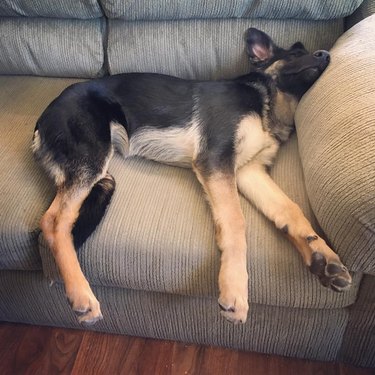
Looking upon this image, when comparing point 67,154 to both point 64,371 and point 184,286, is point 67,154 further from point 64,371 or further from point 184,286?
point 64,371

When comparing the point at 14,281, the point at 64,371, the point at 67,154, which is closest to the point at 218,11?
the point at 67,154

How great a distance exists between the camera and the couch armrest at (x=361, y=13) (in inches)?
64.6

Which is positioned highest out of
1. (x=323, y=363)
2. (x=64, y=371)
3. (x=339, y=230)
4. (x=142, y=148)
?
(x=339, y=230)

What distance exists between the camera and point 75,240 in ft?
4.24

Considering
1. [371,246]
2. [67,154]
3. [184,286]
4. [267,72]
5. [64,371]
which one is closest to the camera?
[371,246]

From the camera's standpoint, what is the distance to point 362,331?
1.35 meters

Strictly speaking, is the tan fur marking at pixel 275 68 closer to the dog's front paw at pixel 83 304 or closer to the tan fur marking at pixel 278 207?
the tan fur marking at pixel 278 207

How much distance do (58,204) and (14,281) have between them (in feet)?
1.22

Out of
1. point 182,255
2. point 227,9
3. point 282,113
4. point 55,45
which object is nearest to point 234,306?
point 182,255

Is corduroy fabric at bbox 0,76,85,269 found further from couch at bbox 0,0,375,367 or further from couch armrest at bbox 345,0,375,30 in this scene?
couch armrest at bbox 345,0,375,30

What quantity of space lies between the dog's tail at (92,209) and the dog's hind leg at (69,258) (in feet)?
0.06

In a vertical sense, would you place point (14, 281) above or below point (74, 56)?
below

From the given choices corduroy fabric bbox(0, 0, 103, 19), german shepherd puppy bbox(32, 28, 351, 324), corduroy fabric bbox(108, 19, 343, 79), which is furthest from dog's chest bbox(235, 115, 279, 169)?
corduroy fabric bbox(0, 0, 103, 19)

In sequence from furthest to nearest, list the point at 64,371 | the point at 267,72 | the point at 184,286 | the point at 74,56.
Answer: the point at 74,56, the point at 267,72, the point at 64,371, the point at 184,286
